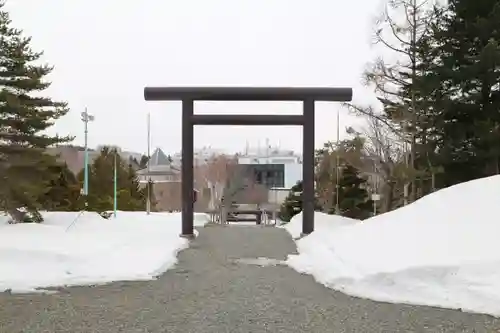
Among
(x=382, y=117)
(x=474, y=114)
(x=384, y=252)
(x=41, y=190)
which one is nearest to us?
(x=384, y=252)

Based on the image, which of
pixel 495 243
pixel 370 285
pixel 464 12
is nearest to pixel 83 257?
pixel 370 285

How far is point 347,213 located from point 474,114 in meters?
12.2

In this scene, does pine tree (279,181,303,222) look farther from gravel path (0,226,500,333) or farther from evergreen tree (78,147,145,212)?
gravel path (0,226,500,333)

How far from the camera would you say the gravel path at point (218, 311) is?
5.03 m

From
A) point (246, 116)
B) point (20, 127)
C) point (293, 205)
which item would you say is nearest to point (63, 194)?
point (20, 127)

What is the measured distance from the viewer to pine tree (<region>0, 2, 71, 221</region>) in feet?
47.8

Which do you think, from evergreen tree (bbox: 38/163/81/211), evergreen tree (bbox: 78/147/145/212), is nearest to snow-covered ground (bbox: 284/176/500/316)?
evergreen tree (bbox: 38/163/81/211)

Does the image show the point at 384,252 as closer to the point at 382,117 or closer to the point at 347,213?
the point at 382,117

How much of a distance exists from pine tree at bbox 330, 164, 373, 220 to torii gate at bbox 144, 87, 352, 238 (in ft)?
45.4

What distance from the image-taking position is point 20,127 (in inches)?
610

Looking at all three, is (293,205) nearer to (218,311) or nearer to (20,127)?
(20,127)

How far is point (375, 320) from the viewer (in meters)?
5.38

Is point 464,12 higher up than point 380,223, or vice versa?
point 464,12

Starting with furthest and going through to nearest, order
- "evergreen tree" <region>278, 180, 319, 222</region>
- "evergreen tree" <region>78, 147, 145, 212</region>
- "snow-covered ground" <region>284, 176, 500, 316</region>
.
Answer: "evergreen tree" <region>278, 180, 319, 222</region> → "evergreen tree" <region>78, 147, 145, 212</region> → "snow-covered ground" <region>284, 176, 500, 316</region>
